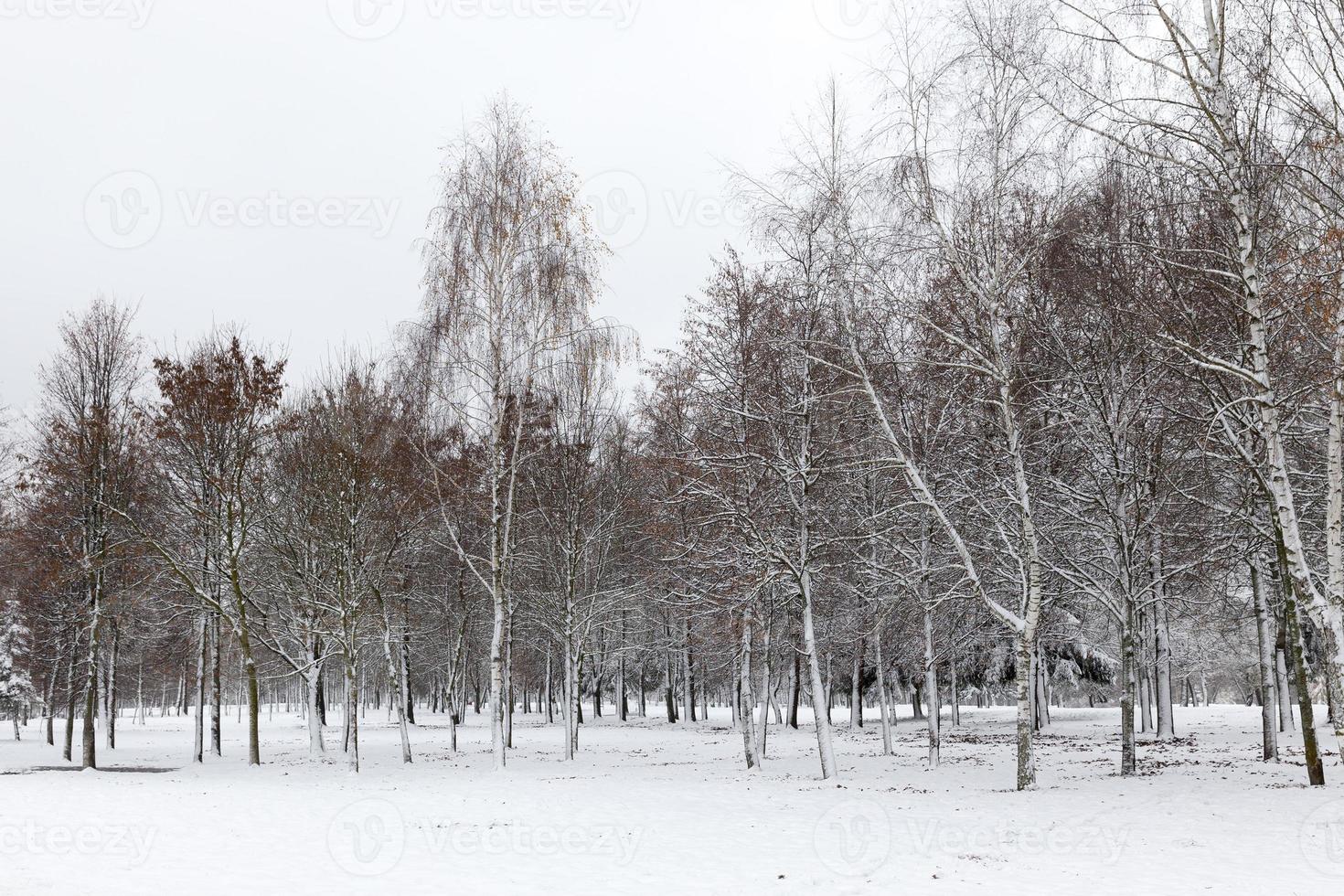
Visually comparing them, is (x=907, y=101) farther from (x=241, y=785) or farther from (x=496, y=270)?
(x=241, y=785)

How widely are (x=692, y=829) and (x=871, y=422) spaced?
867cm

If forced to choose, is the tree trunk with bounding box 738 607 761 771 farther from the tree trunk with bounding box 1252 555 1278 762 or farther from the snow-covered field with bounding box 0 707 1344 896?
the tree trunk with bounding box 1252 555 1278 762

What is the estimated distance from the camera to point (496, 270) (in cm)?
2056

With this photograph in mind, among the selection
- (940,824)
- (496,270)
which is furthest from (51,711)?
(940,824)

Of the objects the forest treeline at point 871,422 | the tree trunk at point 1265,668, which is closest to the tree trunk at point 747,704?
the forest treeline at point 871,422

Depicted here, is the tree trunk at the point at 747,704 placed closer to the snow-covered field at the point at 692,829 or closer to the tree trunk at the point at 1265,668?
the snow-covered field at the point at 692,829

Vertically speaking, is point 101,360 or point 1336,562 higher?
point 101,360

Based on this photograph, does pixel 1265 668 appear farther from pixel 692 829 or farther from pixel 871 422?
pixel 692 829

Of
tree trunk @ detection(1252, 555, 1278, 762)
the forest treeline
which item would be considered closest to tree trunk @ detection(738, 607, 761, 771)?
the forest treeline

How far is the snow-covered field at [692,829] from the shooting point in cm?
862

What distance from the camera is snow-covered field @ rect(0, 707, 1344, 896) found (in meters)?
8.62

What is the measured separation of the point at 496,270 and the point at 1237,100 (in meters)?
15.1

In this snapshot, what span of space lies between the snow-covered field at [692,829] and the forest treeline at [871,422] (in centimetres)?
163

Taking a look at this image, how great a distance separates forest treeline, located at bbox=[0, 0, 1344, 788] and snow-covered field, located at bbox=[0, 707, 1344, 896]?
163cm
